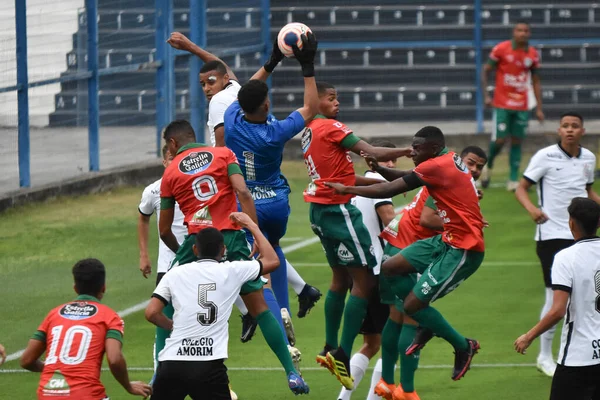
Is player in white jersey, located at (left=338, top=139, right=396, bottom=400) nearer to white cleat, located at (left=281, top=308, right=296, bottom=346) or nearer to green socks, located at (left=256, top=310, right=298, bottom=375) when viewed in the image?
white cleat, located at (left=281, top=308, right=296, bottom=346)

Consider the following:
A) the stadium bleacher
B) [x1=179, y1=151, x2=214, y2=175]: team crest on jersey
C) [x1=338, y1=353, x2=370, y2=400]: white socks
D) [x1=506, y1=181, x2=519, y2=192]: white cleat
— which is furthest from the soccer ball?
the stadium bleacher

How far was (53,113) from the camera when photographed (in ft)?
Result: 60.1

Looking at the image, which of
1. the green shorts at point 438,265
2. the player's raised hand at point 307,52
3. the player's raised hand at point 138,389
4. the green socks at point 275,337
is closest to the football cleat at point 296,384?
the green socks at point 275,337

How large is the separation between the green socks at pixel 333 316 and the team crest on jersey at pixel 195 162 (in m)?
2.10

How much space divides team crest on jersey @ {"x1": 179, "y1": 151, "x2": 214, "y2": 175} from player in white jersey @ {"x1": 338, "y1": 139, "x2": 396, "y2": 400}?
74.3 inches

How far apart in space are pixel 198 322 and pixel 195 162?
1524mm

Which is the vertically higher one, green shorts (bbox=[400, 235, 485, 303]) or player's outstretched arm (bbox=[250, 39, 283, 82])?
player's outstretched arm (bbox=[250, 39, 283, 82])

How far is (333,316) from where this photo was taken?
9906 mm

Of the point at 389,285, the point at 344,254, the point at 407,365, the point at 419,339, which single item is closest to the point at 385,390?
the point at 407,365

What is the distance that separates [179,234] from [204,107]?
12062 mm

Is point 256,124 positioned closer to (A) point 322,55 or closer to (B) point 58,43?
(B) point 58,43

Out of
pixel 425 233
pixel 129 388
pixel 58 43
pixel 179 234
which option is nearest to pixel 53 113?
pixel 58 43

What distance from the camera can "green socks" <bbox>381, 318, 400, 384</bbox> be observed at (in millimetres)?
8891

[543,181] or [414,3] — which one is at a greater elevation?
[414,3]
